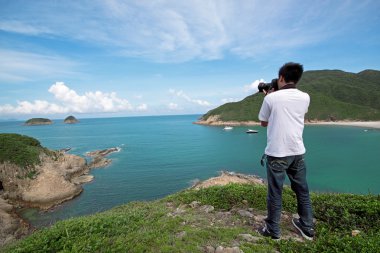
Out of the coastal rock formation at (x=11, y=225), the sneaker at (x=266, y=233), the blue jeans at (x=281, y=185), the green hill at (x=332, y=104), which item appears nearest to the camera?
the blue jeans at (x=281, y=185)

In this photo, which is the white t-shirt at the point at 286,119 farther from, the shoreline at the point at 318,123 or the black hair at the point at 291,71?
the shoreline at the point at 318,123

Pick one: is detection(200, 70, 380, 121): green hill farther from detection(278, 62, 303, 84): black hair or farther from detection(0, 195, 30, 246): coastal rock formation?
detection(278, 62, 303, 84): black hair

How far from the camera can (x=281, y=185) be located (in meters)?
4.29

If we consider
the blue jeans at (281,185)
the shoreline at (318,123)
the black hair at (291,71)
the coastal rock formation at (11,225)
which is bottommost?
the coastal rock formation at (11,225)

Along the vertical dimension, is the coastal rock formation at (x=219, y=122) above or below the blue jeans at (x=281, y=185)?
below

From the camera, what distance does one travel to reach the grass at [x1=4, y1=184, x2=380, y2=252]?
4055mm

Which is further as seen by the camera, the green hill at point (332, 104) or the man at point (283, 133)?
the green hill at point (332, 104)

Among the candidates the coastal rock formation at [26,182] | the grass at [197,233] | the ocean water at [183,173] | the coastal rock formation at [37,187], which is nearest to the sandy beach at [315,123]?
the ocean water at [183,173]

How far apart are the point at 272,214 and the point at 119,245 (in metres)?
2.87

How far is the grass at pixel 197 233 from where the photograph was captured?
4.05m

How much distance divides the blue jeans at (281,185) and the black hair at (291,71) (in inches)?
56.6

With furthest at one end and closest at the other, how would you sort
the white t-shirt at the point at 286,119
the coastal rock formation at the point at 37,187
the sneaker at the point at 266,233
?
the coastal rock formation at the point at 37,187 → the sneaker at the point at 266,233 → the white t-shirt at the point at 286,119

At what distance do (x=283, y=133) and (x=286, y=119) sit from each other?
0.26 m

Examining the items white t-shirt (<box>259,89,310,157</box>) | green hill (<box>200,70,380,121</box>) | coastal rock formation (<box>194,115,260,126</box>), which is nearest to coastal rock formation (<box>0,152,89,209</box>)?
white t-shirt (<box>259,89,310,157</box>)
